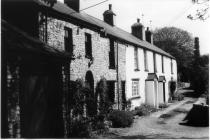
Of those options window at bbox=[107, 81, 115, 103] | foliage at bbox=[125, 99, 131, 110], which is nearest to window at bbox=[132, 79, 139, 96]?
foliage at bbox=[125, 99, 131, 110]

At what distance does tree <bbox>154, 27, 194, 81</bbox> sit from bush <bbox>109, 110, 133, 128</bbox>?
46.5 metres

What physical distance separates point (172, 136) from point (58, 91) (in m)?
6.00

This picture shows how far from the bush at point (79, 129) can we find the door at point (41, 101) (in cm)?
75

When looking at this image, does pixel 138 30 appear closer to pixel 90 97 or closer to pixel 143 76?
pixel 143 76

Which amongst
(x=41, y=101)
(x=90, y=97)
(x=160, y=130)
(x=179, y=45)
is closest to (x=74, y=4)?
(x=90, y=97)

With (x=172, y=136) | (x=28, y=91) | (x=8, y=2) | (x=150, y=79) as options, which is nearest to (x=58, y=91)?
(x=28, y=91)

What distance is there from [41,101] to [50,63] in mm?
1490

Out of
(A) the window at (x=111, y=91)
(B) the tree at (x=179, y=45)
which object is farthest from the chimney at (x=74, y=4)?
(B) the tree at (x=179, y=45)

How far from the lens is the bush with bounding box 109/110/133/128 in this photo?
54.7ft

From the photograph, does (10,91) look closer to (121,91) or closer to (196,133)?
(196,133)

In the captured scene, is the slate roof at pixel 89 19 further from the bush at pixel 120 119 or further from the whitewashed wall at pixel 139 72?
the bush at pixel 120 119

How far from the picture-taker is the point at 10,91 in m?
8.64

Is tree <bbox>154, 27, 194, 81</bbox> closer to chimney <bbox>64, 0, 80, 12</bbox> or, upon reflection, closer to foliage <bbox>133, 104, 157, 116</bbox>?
foliage <bbox>133, 104, 157, 116</bbox>

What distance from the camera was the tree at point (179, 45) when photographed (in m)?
62.3
